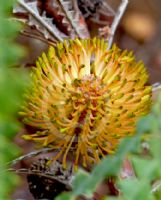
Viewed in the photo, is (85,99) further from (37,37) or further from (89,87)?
(37,37)

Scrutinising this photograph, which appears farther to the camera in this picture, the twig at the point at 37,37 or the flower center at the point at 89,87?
the twig at the point at 37,37

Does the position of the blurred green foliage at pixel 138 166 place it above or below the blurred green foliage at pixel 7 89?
below

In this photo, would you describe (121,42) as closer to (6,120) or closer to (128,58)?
(128,58)

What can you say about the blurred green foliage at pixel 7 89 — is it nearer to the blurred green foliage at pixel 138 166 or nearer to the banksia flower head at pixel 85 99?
the blurred green foliage at pixel 138 166

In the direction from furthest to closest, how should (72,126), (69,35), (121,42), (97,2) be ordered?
(121,42) → (97,2) → (69,35) → (72,126)

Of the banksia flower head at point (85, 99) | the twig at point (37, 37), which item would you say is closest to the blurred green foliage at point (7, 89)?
the banksia flower head at point (85, 99)

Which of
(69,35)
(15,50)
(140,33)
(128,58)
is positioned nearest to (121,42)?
(140,33)

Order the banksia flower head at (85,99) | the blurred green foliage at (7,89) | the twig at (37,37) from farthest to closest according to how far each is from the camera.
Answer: the twig at (37,37) → the banksia flower head at (85,99) → the blurred green foliage at (7,89)

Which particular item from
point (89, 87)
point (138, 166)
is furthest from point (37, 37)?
point (138, 166)

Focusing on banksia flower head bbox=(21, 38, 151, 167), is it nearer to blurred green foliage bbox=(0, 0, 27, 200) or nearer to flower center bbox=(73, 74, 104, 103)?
flower center bbox=(73, 74, 104, 103)
